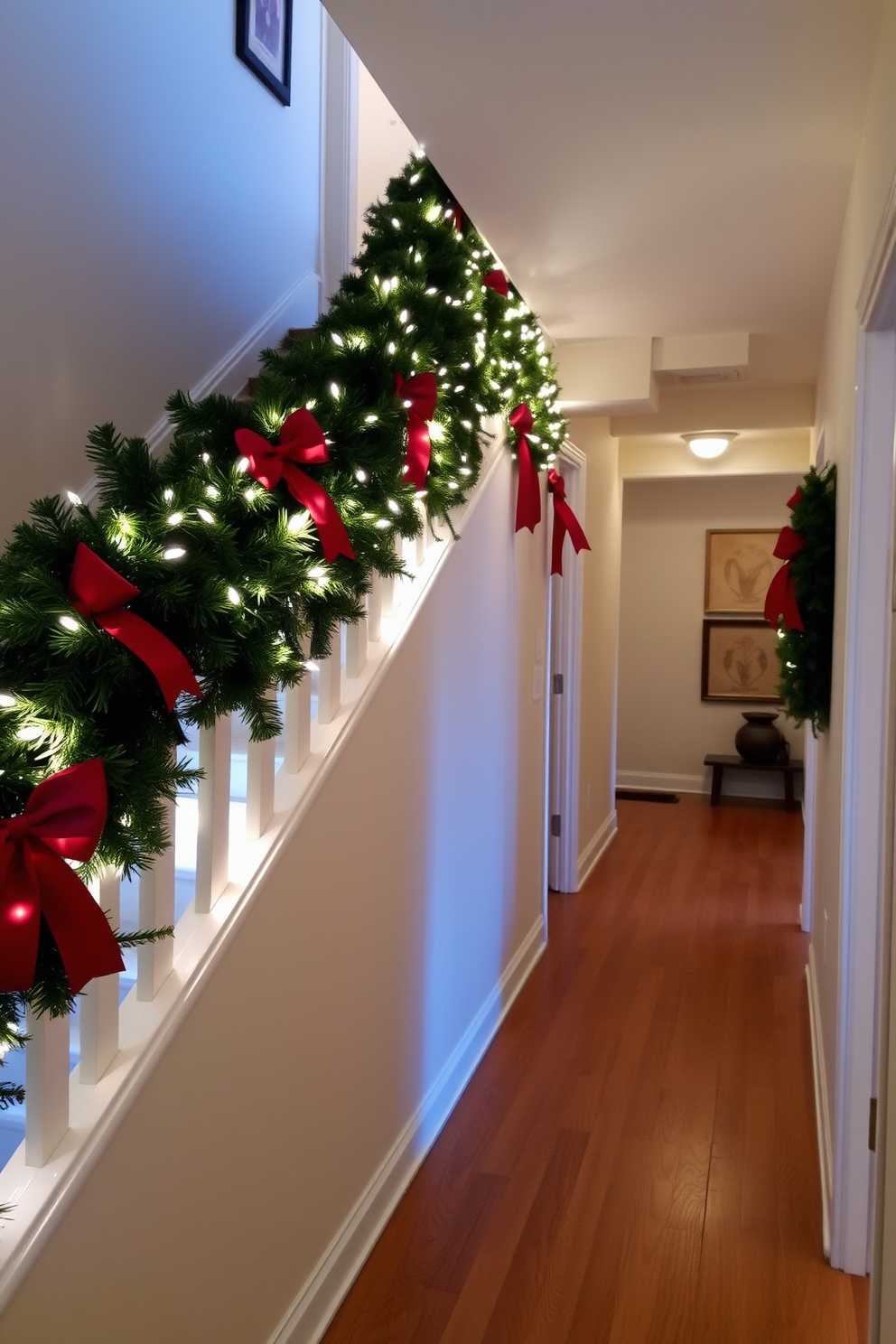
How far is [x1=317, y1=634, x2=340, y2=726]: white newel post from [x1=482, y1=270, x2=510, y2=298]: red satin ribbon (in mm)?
1406

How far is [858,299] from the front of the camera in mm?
2160

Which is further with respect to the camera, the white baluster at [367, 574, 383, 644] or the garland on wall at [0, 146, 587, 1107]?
the white baluster at [367, 574, 383, 644]

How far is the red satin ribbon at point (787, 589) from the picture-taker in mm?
3010

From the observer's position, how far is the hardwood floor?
208cm

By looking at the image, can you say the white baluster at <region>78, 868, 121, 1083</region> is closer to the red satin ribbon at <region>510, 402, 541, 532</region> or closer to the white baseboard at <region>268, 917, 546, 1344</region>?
the white baseboard at <region>268, 917, 546, 1344</region>

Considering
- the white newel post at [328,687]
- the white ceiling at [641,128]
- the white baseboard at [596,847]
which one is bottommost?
the white baseboard at [596,847]

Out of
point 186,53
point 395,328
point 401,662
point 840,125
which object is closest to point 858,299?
point 840,125

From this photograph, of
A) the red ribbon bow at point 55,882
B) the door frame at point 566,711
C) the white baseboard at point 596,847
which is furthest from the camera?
the white baseboard at point 596,847

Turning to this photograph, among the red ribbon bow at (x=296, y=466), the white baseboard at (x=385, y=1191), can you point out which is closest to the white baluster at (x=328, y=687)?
the red ribbon bow at (x=296, y=466)

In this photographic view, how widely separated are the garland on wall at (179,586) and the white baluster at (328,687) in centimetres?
8

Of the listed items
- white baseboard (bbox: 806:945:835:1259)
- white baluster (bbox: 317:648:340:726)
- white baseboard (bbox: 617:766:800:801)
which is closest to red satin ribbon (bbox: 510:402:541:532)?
white baluster (bbox: 317:648:340:726)

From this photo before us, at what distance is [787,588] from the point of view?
3.06 m

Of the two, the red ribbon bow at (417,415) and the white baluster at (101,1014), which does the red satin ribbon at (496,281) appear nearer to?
the red ribbon bow at (417,415)

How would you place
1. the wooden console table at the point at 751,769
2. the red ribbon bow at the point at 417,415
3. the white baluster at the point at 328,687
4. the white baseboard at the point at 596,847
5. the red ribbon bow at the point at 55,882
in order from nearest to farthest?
the red ribbon bow at the point at 55,882 → the white baluster at the point at 328,687 → the red ribbon bow at the point at 417,415 → the white baseboard at the point at 596,847 → the wooden console table at the point at 751,769
